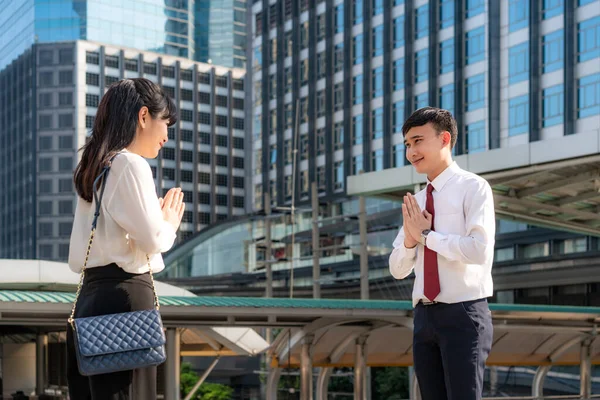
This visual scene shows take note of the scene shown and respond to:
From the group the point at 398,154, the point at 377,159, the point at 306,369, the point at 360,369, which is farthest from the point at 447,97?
the point at 306,369

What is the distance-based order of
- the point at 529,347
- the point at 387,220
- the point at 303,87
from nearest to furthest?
the point at 529,347, the point at 387,220, the point at 303,87

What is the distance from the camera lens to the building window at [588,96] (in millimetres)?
56844

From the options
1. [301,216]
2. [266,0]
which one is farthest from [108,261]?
[266,0]

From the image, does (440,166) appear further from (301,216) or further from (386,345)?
(301,216)

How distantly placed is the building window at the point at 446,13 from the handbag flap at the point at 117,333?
6727 centimetres

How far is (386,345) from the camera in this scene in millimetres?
23094

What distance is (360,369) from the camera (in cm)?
2094

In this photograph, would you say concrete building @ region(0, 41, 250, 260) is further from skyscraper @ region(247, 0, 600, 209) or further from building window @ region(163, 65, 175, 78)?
skyscraper @ region(247, 0, 600, 209)

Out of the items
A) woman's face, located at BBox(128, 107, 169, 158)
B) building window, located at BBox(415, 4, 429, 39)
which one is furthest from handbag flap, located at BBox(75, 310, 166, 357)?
building window, located at BBox(415, 4, 429, 39)

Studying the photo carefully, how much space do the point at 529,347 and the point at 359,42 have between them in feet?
187

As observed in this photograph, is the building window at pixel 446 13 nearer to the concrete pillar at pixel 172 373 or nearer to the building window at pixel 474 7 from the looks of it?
the building window at pixel 474 7

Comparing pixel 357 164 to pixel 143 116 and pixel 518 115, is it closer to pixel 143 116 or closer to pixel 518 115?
pixel 518 115

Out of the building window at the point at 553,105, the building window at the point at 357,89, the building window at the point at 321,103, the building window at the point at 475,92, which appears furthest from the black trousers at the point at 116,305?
the building window at the point at 321,103

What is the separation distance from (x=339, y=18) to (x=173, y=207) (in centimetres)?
7943
